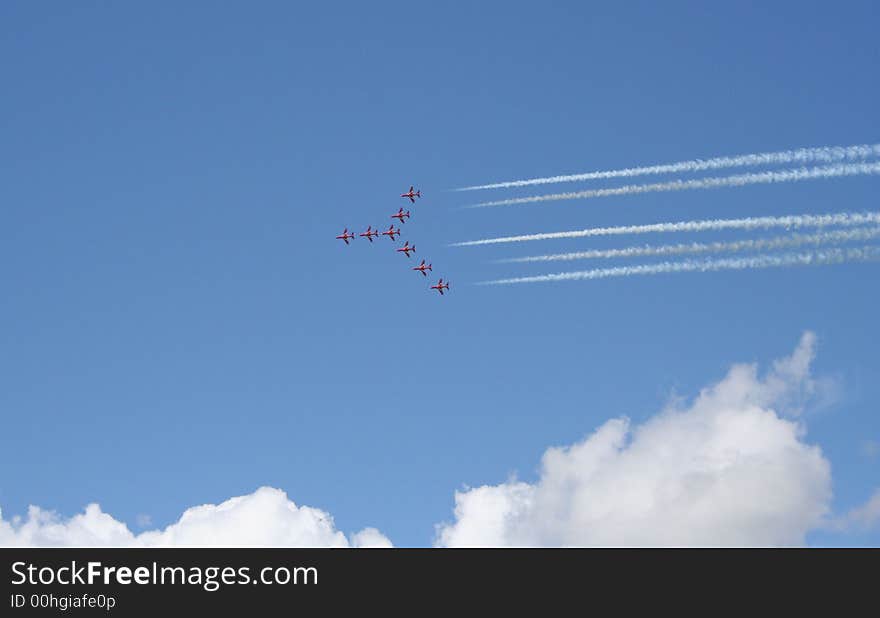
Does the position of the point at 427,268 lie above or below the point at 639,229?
above
